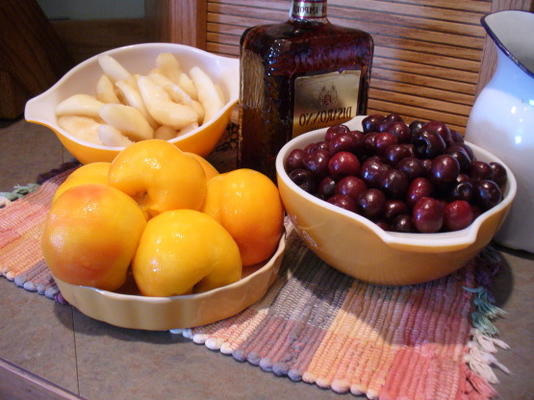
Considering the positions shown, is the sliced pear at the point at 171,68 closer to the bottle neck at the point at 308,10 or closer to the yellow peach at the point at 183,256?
the bottle neck at the point at 308,10

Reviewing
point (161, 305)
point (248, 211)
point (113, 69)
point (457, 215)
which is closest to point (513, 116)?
point (457, 215)

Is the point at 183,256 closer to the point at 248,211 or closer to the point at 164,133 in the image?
the point at 248,211

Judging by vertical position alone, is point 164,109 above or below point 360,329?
above

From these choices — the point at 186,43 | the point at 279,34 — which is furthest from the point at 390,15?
the point at 186,43

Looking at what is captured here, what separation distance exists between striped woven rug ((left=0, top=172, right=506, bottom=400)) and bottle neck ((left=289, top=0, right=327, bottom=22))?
25 centimetres

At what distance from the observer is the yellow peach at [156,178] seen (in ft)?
1.55

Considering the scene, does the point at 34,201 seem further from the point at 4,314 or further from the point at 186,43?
the point at 186,43

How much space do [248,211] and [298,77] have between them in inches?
6.9

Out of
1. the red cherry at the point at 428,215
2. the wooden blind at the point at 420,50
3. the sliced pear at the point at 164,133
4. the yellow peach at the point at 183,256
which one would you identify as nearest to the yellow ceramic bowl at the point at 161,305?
the yellow peach at the point at 183,256

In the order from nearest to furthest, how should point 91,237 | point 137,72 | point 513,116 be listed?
point 91,237 → point 513,116 → point 137,72

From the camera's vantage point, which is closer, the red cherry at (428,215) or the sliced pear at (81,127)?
the red cherry at (428,215)

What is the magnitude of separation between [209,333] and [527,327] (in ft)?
0.90

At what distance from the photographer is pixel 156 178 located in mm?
470

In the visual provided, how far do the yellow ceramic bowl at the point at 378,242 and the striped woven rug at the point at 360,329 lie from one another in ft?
0.10
